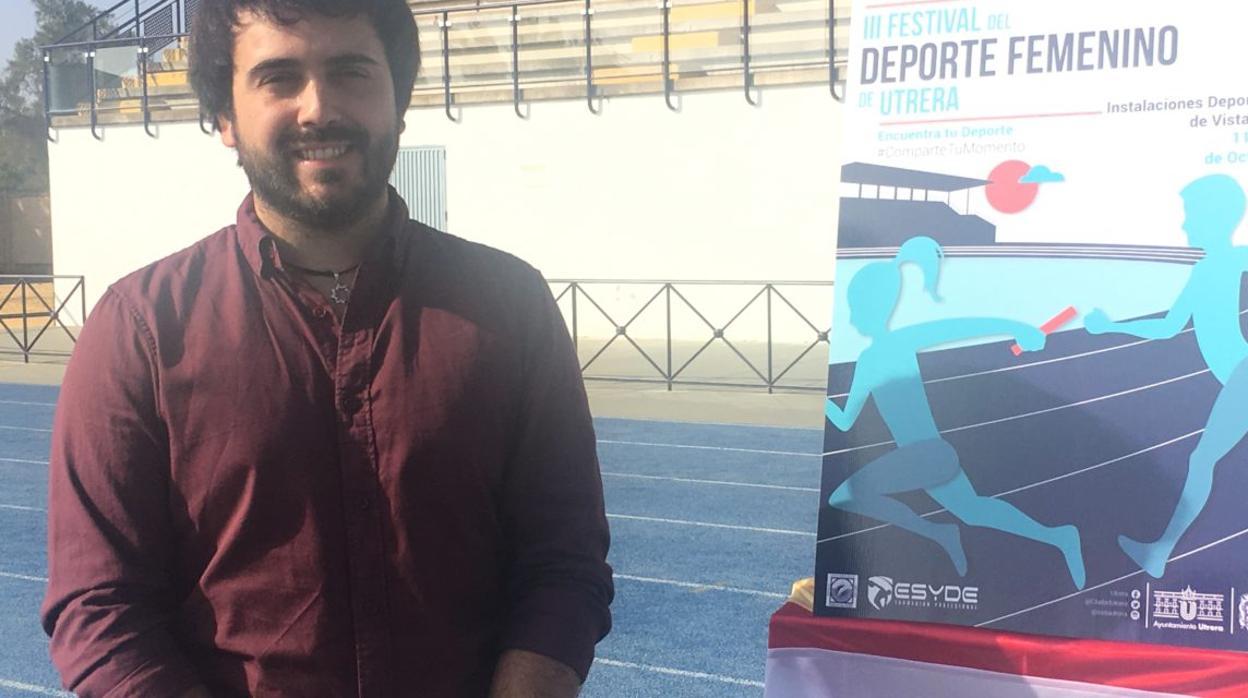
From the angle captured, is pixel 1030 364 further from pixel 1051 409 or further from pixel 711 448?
pixel 711 448

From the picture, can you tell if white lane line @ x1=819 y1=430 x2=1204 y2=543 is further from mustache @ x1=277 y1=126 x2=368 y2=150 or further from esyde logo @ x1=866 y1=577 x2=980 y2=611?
mustache @ x1=277 y1=126 x2=368 y2=150

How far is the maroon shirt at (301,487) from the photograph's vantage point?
1741 millimetres

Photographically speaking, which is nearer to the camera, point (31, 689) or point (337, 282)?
point (337, 282)

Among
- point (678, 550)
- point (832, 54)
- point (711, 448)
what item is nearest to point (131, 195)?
point (832, 54)

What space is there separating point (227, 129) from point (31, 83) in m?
70.3

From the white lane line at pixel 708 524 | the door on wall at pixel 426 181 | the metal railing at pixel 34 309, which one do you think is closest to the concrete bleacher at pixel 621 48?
the door on wall at pixel 426 181

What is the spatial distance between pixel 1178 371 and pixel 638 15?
16457 millimetres

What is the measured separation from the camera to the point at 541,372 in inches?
75.1

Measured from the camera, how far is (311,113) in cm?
178

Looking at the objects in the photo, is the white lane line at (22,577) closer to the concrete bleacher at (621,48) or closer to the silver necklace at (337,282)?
the silver necklace at (337,282)

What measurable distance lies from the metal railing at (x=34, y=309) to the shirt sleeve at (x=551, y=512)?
1414 centimetres

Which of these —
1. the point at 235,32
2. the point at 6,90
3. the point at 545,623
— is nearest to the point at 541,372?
the point at 545,623

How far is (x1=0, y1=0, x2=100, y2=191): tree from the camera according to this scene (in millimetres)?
59531

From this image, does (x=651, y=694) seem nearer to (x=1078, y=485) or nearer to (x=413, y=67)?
(x=1078, y=485)
